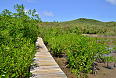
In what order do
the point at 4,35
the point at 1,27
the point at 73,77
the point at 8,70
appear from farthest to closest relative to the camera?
the point at 1,27 < the point at 4,35 < the point at 73,77 < the point at 8,70

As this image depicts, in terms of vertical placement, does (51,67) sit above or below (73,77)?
above

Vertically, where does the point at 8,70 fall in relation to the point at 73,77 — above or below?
above

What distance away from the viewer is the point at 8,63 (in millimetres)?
2246

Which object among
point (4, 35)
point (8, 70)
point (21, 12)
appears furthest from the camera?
point (21, 12)

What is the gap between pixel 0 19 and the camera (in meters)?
6.38

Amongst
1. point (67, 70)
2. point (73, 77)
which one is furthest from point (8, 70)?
point (67, 70)

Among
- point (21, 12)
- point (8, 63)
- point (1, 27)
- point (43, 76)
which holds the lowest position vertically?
point (43, 76)

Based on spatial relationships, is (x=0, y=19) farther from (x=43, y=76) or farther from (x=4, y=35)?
(x=43, y=76)

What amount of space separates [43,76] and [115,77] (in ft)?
10.1

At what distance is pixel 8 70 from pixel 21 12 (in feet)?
16.2

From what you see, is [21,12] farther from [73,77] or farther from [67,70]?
[73,77]

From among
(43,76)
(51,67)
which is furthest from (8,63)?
(51,67)

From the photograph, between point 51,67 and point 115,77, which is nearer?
point 51,67

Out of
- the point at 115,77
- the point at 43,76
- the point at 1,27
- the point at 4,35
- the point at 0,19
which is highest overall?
the point at 0,19
